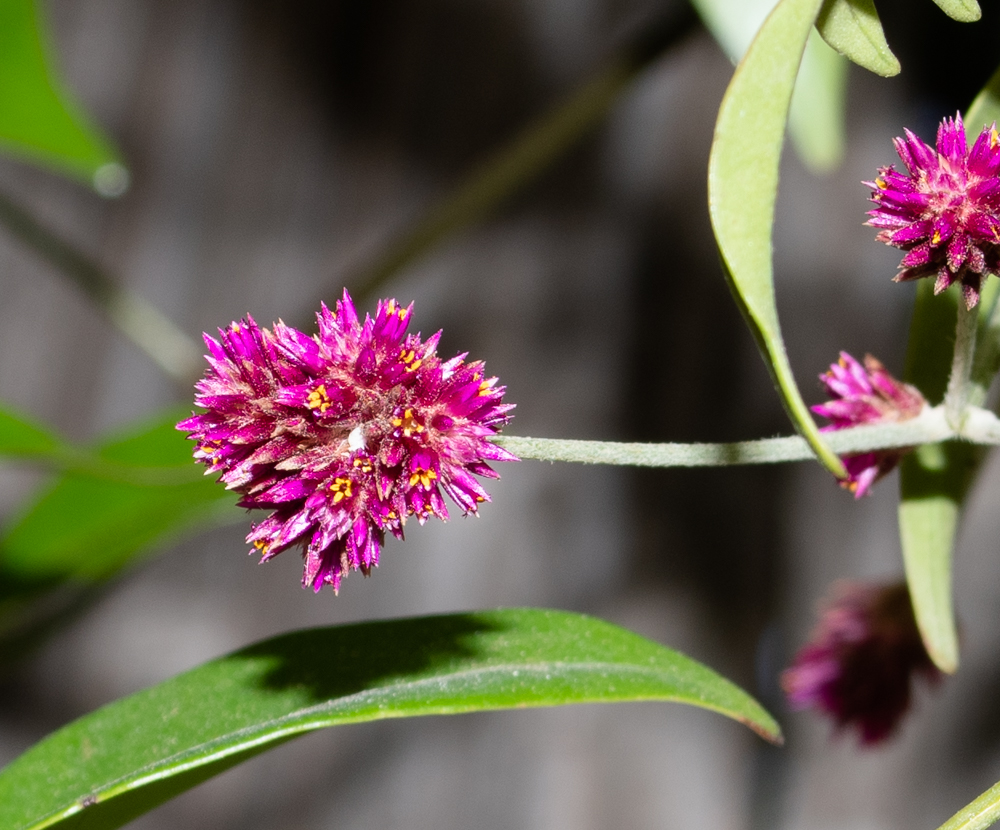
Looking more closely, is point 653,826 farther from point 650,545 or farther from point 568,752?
point 650,545

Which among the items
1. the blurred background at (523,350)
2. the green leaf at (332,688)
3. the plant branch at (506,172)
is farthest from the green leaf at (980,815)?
the blurred background at (523,350)

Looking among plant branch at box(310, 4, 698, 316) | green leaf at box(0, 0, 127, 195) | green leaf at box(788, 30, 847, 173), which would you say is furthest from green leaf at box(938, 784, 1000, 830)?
green leaf at box(0, 0, 127, 195)

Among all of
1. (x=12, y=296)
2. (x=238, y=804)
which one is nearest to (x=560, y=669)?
(x=238, y=804)

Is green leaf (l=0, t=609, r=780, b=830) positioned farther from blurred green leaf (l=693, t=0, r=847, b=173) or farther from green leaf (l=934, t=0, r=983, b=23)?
Answer: blurred green leaf (l=693, t=0, r=847, b=173)

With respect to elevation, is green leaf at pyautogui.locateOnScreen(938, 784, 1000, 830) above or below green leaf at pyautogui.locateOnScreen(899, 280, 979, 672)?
below

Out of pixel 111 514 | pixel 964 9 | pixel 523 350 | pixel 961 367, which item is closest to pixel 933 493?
pixel 961 367

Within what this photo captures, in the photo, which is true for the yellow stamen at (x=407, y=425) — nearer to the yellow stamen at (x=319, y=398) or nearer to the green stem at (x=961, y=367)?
the yellow stamen at (x=319, y=398)

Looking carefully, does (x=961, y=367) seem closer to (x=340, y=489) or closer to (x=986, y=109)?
(x=986, y=109)

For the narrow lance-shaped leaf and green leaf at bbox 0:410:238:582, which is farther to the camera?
green leaf at bbox 0:410:238:582
